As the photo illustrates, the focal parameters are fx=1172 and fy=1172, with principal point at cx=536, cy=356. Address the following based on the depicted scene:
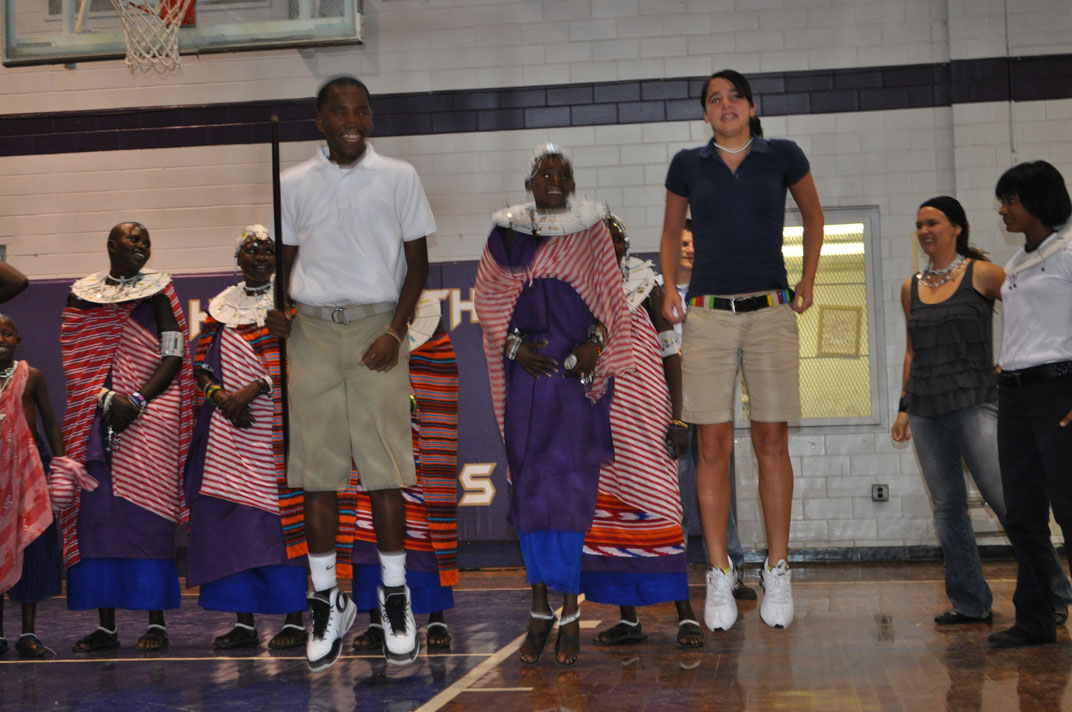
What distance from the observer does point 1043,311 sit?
13.3 ft

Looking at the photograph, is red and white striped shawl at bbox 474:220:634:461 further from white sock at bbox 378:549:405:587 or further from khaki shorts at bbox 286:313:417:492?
white sock at bbox 378:549:405:587

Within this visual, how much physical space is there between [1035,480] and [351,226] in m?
2.55

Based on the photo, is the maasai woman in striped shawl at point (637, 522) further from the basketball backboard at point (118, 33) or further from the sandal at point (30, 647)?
the basketball backboard at point (118, 33)

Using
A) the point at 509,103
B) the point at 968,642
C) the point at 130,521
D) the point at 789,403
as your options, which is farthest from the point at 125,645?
the point at 509,103

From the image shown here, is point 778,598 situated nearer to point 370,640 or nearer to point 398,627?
point 398,627

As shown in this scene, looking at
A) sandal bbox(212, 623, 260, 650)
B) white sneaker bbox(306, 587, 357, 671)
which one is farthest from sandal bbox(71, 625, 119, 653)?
white sneaker bbox(306, 587, 357, 671)

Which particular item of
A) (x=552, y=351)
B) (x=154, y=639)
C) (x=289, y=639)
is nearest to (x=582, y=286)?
(x=552, y=351)

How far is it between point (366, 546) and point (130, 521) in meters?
1.08

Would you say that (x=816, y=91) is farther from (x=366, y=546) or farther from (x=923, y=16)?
(x=366, y=546)

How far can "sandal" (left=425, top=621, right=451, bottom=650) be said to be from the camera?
4.51 m

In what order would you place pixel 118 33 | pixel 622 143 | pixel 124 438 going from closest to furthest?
1. pixel 124 438
2. pixel 118 33
3. pixel 622 143

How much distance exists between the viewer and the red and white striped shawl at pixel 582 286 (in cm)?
419

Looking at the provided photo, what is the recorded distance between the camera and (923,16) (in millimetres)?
8133

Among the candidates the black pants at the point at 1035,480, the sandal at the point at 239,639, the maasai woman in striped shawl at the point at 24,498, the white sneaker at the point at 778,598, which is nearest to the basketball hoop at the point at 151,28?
the maasai woman in striped shawl at the point at 24,498
